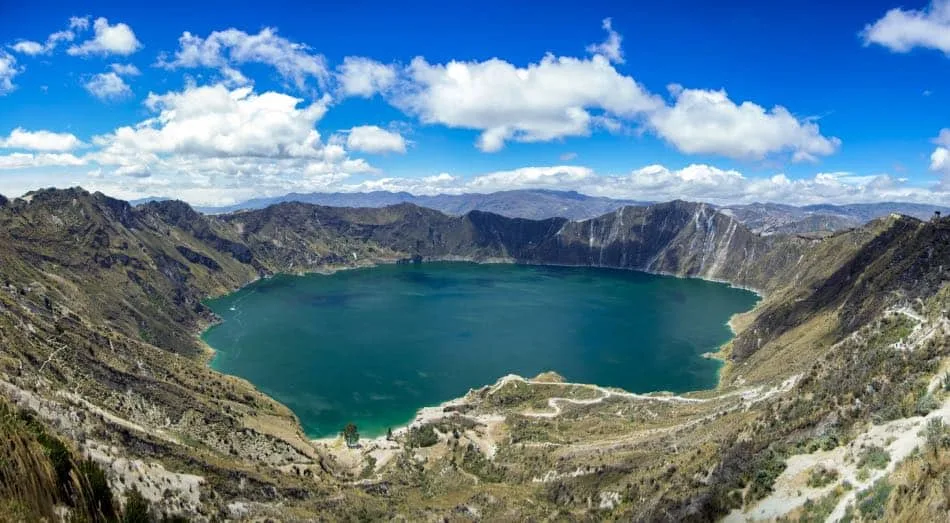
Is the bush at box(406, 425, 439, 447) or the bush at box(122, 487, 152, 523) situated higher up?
the bush at box(122, 487, 152, 523)

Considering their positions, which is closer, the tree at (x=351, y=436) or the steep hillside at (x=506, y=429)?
the steep hillside at (x=506, y=429)

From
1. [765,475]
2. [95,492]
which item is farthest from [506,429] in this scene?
[95,492]

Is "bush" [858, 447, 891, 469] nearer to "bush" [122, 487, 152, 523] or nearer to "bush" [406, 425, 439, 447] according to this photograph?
"bush" [122, 487, 152, 523]

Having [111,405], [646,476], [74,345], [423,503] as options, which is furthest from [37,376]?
[646,476]

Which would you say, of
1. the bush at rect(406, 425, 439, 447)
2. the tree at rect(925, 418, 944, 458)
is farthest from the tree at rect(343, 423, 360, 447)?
the tree at rect(925, 418, 944, 458)

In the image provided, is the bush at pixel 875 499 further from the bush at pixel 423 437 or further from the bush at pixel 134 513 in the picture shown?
the bush at pixel 423 437

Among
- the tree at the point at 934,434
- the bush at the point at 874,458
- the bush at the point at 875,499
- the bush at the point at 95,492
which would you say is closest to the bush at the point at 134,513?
the bush at the point at 95,492

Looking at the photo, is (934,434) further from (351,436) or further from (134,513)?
(351,436)

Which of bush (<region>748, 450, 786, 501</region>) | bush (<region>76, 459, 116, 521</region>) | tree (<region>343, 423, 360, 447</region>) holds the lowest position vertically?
tree (<region>343, 423, 360, 447</region>)

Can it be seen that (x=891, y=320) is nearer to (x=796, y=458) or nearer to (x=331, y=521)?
(x=796, y=458)

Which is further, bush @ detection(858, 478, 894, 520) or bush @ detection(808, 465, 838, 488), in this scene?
bush @ detection(808, 465, 838, 488)

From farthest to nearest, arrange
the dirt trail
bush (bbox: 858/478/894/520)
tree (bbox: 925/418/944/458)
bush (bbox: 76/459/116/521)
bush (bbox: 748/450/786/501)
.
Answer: bush (bbox: 748/450/786/501) < the dirt trail < tree (bbox: 925/418/944/458) < bush (bbox: 76/459/116/521) < bush (bbox: 858/478/894/520)

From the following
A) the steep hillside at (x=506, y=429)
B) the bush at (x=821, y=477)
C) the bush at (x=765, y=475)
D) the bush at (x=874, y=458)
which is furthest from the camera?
the steep hillside at (x=506, y=429)
